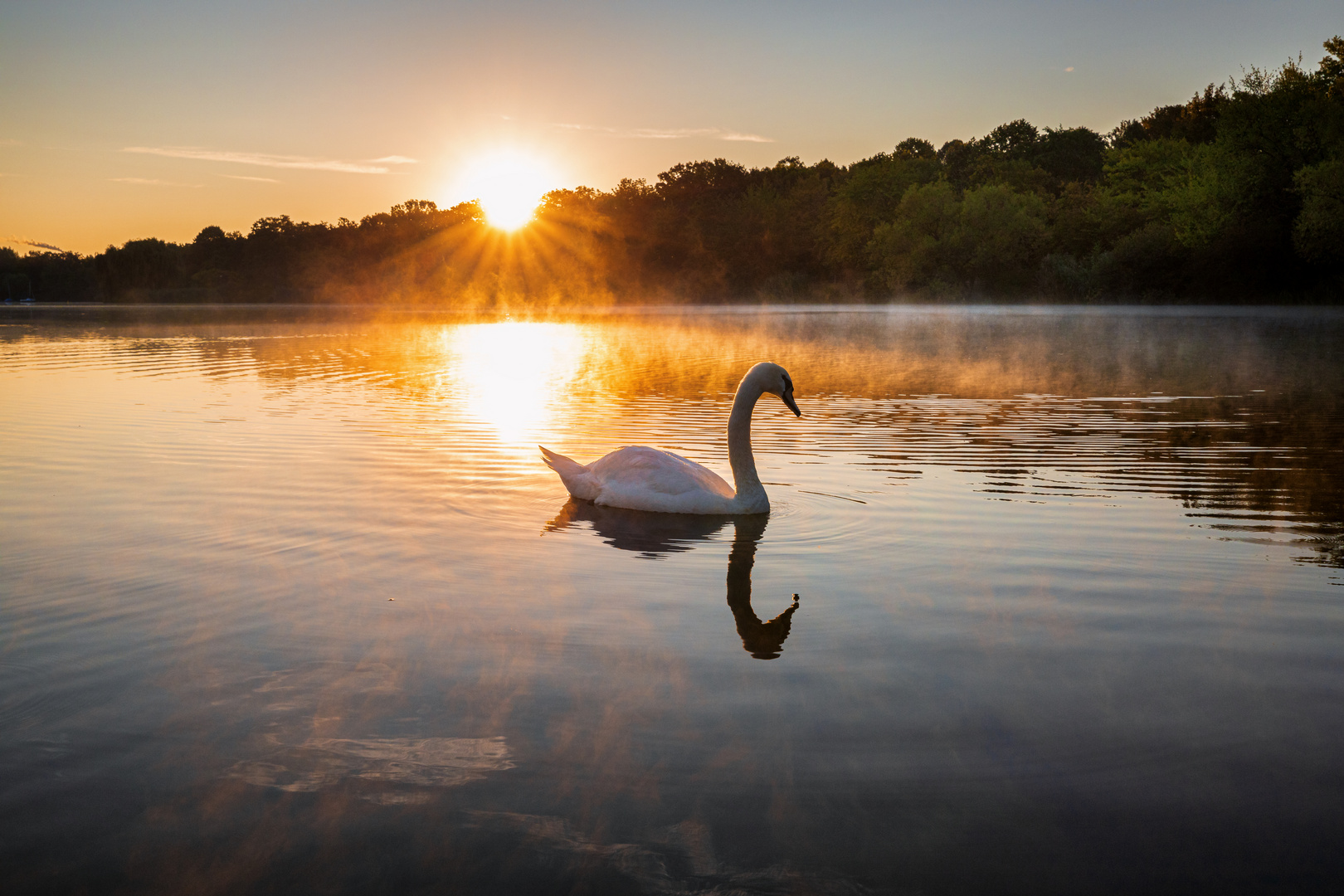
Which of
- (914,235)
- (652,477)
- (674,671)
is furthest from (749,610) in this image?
(914,235)

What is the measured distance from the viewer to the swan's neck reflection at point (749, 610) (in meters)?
6.03

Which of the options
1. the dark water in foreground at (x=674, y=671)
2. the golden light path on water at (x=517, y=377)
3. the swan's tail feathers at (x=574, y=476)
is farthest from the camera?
the golden light path on water at (x=517, y=377)

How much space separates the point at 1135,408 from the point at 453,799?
52.8 ft

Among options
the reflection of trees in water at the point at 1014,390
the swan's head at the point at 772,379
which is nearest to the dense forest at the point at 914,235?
the reflection of trees in water at the point at 1014,390

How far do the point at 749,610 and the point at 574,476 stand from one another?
4.05 m

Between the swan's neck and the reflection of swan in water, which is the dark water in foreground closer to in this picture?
the reflection of swan in water

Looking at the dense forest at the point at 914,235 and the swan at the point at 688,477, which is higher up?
the dense forest at the point at 914,235

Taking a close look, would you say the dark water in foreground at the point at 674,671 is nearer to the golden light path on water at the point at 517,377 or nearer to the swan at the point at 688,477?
the swan at the point at 688,477

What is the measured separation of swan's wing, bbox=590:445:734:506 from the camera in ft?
31.8

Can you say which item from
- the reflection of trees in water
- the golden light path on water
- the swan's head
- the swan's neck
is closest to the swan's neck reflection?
the swan's neck

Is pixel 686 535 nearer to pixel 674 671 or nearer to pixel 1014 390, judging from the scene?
pixel 674 671

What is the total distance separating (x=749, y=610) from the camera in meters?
6.76

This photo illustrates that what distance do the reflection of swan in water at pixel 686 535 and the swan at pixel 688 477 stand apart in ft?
0.36

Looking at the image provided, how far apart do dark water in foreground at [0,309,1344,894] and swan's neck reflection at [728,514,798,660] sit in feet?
0.11
